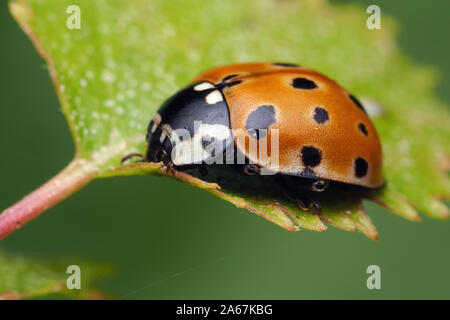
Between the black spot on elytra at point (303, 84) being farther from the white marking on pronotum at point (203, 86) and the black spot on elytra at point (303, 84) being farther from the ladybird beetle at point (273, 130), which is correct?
the white marking on pronotum at point (203, 86)

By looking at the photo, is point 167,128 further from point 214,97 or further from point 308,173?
point 308,173

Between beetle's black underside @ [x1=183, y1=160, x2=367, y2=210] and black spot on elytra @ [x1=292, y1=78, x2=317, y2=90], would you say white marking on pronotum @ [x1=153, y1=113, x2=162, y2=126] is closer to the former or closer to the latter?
beetle's black underside @ [x1=183, y1=160, x2=367, y2=210]

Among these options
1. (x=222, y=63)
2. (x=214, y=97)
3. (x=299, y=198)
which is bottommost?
(x=299, y=198)

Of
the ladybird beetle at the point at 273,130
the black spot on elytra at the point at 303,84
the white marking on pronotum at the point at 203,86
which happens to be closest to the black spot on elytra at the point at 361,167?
the ladybird beetle at the point at 273,130

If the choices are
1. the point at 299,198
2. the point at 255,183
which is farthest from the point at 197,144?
the point at 299,198

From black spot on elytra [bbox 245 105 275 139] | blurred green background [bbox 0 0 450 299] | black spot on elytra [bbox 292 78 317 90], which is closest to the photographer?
black spot on elytra [bbox 245 105 275 139]

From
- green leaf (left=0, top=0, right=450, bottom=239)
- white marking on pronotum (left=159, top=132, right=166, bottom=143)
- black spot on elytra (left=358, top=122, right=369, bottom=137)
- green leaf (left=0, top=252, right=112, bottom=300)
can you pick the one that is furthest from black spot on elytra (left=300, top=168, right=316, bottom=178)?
green leaf (left=0, top=252, right=112, bottom=300)

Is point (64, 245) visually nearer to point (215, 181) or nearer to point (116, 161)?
point (116, 161)
